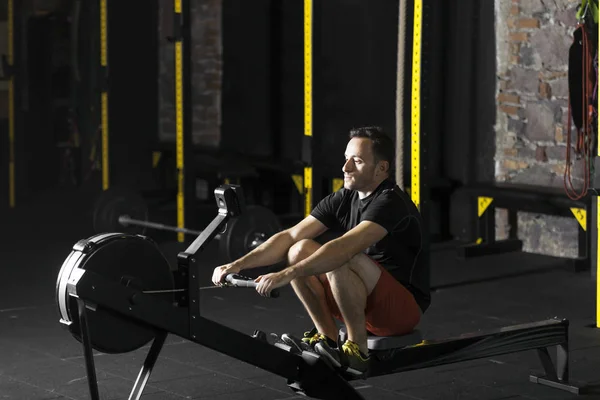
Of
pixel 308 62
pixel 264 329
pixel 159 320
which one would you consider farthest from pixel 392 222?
pixel 308 62

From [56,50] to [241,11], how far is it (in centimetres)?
172

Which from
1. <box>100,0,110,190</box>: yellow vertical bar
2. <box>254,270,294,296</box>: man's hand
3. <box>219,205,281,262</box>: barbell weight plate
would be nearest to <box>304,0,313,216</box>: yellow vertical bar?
<box>219,205,281,262</box>: barbell weight plate

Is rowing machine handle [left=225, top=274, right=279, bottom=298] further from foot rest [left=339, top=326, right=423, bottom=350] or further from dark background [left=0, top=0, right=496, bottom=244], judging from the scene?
dark background [left=0, top=0, right=496, bottom=244]

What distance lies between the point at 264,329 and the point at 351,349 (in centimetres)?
142

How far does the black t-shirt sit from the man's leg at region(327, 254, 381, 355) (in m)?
0.13

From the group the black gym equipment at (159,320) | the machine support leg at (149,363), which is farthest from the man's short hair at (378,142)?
the machine support leg at (149,363)

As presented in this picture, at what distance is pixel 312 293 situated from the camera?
3695mm

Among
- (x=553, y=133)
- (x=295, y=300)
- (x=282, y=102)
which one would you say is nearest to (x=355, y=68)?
(x=282, y=102)

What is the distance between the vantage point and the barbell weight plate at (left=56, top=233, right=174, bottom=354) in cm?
327

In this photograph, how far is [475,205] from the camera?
271 inches

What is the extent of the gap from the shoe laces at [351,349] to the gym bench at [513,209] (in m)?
2.85

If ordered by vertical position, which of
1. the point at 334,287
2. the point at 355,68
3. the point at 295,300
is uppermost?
the point at 355,68

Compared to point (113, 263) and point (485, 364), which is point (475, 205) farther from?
point (113, 263)

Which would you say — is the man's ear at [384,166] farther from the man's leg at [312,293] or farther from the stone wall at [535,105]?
the stone wall at [535,105]
